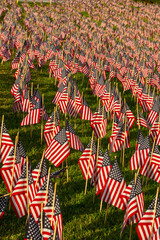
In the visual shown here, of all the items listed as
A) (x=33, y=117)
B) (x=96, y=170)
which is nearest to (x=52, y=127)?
(x=33, y=117)

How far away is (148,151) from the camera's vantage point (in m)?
8.83

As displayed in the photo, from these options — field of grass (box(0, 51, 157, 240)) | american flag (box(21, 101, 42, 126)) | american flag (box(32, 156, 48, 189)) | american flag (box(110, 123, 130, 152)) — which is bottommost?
field of grass (box(0, 51, 157, 240))

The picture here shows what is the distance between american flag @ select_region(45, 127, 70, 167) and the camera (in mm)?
8555

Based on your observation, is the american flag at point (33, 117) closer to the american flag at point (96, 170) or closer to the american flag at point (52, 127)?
the american flag at point (52, 127)

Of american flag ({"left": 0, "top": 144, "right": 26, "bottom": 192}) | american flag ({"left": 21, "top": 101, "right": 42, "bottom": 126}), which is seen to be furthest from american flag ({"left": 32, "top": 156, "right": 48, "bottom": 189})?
american flag ({"left": 21, "top": 101, "right": 42, "bottom": 126})

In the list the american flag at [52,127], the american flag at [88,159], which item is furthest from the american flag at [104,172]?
the american flag at [52,127]

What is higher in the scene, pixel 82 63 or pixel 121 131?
pixel 82 63

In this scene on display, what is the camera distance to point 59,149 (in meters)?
8.62

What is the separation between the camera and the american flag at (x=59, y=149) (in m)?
8.55

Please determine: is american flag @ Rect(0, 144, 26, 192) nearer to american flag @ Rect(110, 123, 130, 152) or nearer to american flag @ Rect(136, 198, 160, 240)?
american flag @ Rect(136, 198, 160, 240)

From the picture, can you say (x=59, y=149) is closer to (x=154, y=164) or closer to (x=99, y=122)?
(x=154, y=164)

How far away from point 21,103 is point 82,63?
276 inches

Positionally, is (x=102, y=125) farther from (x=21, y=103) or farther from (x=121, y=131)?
(x=21, y=103)

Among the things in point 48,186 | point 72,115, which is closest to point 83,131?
point 72,115
